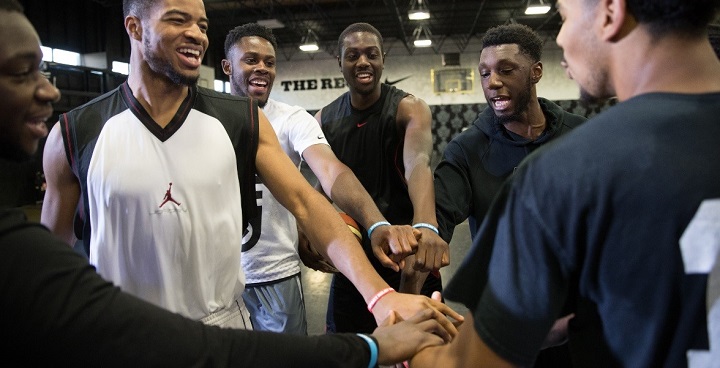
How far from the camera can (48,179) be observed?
1.90m

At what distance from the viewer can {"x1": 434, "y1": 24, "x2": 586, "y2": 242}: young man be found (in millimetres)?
2514

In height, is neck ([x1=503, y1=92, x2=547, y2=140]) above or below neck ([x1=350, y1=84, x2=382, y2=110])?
below

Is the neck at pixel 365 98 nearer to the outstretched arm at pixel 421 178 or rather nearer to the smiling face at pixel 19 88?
the outstretched arm at pixel 421 178

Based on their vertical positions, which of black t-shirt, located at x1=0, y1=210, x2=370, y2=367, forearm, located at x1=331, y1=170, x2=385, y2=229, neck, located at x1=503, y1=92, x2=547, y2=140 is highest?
neck, located at x1=503, y1=92, x2=547, y2=140

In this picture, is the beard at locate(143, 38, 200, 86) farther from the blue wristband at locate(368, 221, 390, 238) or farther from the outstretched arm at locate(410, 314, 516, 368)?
the outstretched arm at locate(410, 314, 516, 368)

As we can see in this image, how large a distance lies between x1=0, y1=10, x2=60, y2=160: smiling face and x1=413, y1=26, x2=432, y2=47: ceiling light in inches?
707

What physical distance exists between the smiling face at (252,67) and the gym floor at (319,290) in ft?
6.36

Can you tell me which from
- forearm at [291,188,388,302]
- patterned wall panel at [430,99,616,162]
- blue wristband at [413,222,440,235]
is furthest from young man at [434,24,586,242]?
patterned wall panel at [430,99,616,162]

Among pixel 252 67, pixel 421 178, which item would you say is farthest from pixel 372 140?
pixel 252 67

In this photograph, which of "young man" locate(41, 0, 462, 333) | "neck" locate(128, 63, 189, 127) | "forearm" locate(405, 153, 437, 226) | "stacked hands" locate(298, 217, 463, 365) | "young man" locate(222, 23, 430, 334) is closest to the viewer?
"stacked hands" locate(298, 217, 463, 365)

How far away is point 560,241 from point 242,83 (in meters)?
2.97

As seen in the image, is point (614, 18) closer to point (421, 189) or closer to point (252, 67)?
point (421, 189)

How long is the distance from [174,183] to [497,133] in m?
1.49

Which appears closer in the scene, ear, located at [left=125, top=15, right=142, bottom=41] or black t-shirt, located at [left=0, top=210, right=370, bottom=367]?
black t-shirt, located at [left=0, top=210, right=370, bottom=367]
